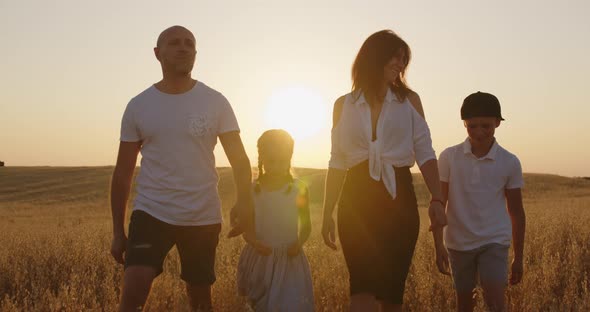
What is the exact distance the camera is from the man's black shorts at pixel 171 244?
412cm

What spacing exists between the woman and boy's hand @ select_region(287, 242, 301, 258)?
649 millimetres

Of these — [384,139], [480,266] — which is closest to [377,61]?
[384,139]

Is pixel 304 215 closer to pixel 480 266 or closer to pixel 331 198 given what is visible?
pixel 331 198

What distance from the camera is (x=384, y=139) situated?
387cm

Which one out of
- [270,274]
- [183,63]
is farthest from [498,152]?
[183,63]

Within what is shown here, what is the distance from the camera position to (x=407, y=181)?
12.6 feet

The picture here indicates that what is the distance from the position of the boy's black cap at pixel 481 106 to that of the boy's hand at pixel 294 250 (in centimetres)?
162

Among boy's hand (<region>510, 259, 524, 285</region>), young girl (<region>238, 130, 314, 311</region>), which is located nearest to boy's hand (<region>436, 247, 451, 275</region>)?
boy's hand (<region>510, 259, 524, 285</region>)

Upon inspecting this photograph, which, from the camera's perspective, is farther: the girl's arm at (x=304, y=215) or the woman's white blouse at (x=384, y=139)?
the girl's arm at (x=304, y=215)

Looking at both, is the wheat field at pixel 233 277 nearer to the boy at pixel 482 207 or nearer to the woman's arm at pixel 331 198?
the boy at pixel 482 207

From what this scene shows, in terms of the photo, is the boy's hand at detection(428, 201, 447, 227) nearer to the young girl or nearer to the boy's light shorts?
the boy's light shorts

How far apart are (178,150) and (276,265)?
3.67 feet

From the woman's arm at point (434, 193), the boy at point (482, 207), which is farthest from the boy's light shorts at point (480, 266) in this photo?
the woman's arm at point (434, 193)

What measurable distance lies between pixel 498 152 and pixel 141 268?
2785 millimetres
